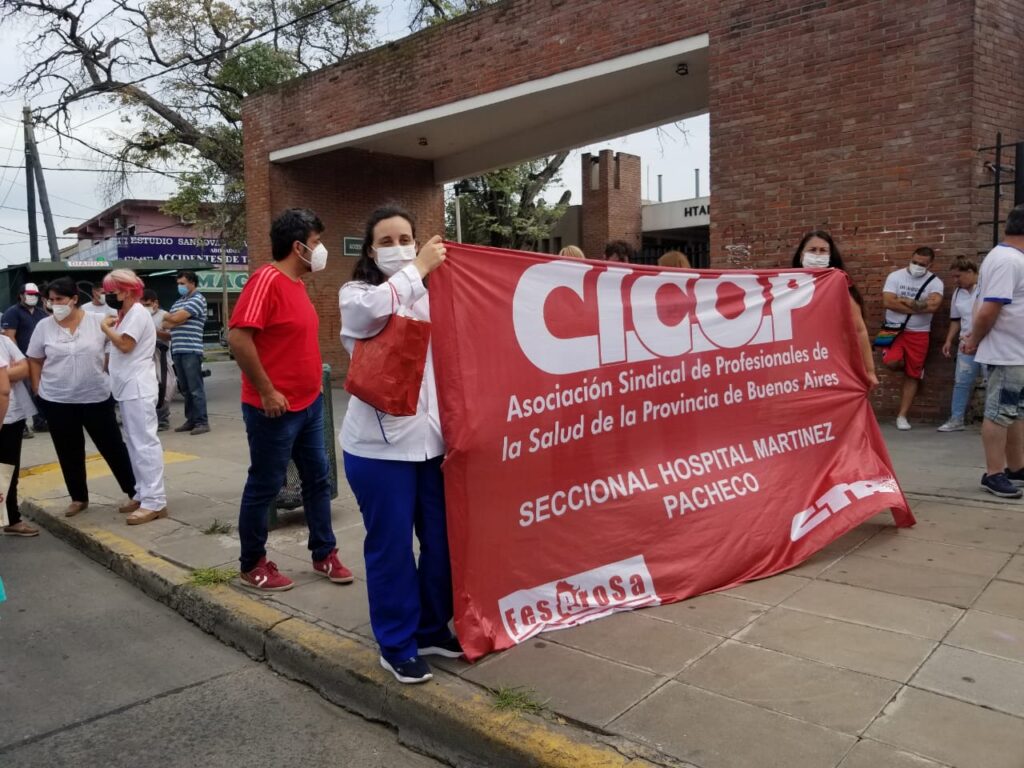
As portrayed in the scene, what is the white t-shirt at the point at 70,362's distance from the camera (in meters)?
5.69

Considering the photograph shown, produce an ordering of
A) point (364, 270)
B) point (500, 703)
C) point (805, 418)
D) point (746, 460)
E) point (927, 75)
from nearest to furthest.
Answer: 1. point (500, 703)
2. point (364, 270)
3. point (746, 460)
4. point (805, 418)
5. point (927, 75)

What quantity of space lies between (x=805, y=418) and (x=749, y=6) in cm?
601

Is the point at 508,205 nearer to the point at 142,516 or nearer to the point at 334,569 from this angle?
the point at 142,516

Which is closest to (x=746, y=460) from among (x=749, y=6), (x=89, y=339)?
(x=89, y=339)

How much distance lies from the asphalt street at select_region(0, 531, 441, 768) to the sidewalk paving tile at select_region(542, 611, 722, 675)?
0.82 meters

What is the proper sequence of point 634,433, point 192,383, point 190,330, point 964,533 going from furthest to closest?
point 190,330
point 192,383
point 964,533
point 634,433

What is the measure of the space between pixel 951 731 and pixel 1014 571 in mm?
1802

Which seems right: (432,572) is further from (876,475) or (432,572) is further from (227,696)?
(876,475)

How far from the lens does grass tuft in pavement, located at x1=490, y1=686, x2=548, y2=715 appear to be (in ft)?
9.40

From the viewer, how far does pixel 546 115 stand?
13.0m

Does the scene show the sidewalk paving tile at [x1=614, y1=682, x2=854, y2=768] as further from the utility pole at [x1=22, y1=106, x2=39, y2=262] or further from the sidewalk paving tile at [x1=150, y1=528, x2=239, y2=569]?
the utility pole at [x1=22, y1=106, x2=39, y2=262]

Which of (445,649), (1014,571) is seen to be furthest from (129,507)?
(1014,571)

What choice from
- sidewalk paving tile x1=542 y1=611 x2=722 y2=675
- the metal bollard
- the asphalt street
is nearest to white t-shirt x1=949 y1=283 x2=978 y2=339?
sidewalk paving tile x1=542 y1=611 x2=722 y2=675

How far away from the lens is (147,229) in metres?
41.9
